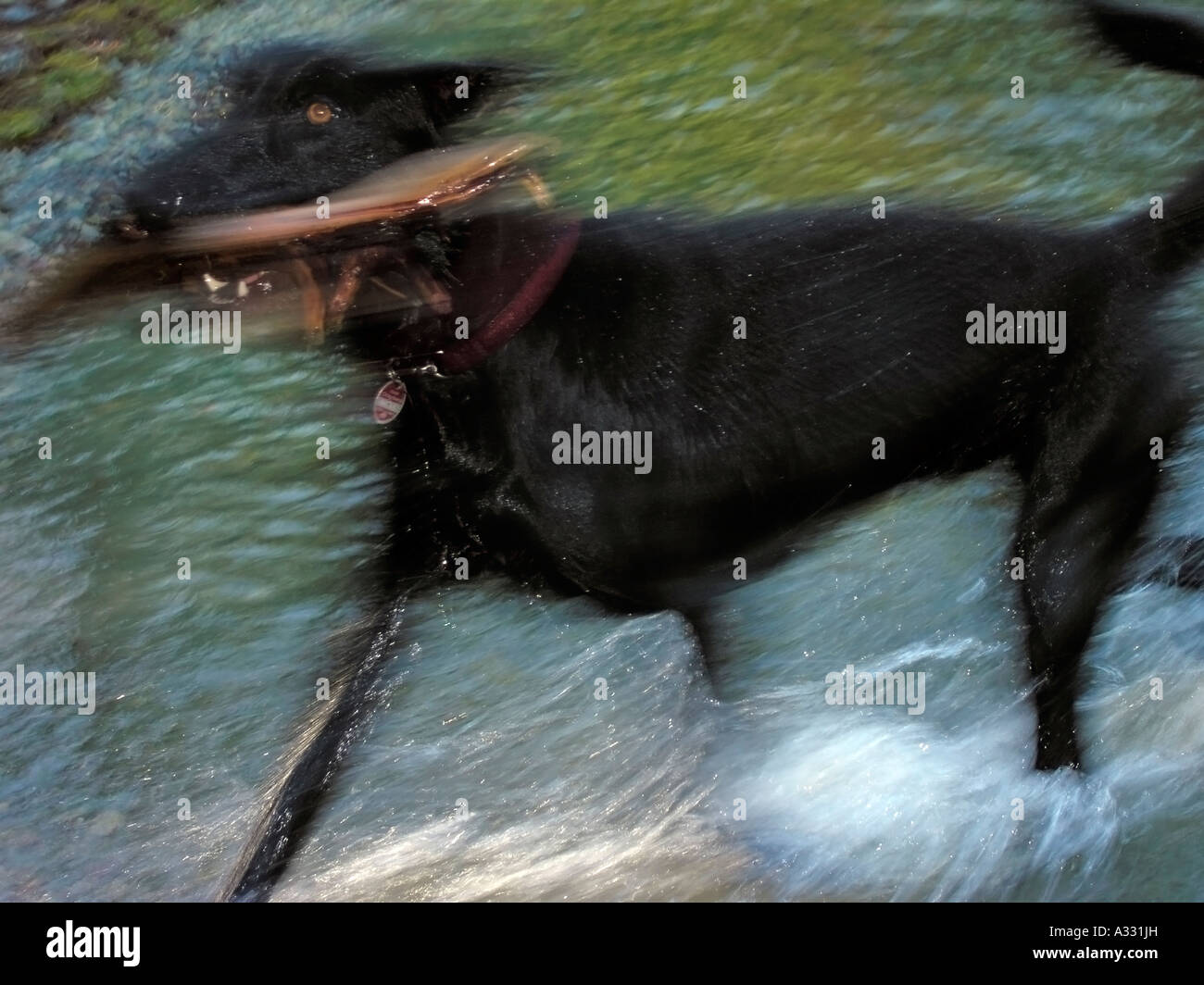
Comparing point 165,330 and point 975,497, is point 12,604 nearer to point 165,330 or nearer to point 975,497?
point 165,330

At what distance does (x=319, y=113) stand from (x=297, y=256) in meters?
0.17

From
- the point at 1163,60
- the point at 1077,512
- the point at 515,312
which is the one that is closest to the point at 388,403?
the point at 515,312

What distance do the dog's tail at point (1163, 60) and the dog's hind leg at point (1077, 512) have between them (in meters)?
0.13

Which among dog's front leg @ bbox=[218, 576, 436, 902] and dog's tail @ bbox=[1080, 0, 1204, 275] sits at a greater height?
dog's tail @ bbox=[1080, 0, 1204, 275]

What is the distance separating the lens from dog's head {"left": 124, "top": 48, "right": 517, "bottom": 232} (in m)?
1.23

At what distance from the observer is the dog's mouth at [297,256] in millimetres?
1225

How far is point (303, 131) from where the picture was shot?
1248mm

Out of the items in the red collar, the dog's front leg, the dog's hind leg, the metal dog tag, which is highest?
the red collar

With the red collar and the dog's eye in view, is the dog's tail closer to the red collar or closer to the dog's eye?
the red collar

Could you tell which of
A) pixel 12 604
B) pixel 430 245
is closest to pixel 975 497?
pixel 430 245

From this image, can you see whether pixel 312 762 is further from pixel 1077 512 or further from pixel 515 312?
pixel 1077 512

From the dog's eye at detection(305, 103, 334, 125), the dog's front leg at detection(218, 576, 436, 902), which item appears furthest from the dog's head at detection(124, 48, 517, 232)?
the dog's front leg at detection(218, 576, 436, 902)

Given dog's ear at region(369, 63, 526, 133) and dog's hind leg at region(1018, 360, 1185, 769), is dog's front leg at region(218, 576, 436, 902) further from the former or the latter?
dog's hind leg at region(1018, 360, 1185, 769)
